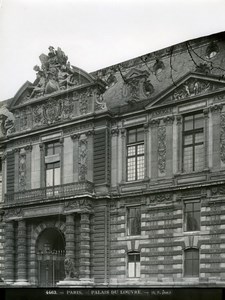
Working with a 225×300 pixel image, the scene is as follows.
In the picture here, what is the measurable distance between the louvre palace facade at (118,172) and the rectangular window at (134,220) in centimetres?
1

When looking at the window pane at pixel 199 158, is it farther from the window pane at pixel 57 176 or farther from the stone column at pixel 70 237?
the window pane at pixel 57 176

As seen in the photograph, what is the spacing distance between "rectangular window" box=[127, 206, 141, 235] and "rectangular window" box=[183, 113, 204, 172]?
86 cm

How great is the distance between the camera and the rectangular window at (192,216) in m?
6.09

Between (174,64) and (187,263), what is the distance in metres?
2.51

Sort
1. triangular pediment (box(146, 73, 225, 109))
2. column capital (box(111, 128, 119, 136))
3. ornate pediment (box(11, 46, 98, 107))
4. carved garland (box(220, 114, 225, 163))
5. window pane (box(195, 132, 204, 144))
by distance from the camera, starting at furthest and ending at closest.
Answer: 1. ornate pediment (box(11, 46, 98, 107))
2. column capital (box(111, 128, 119, 136))
3. window pane (box(195, 132, 204, 144))
4. triangular pediment (box(146, 73, 225, 109))
5. carved garland (box(220, 114, 225, 163))

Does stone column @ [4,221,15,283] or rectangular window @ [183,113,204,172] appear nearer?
rectangular window @ [183,113,204,172]

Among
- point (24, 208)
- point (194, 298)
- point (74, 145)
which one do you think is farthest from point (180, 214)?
point (24, 208)

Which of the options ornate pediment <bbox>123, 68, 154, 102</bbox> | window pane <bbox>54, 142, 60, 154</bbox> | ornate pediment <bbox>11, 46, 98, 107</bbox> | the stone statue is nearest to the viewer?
ornate pediment <bbox>123, 68, 154, 102</bbox>

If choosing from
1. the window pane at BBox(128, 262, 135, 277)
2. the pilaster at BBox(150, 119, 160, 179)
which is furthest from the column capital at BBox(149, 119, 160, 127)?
the window pane at BBox(128, 262, 135, 277)

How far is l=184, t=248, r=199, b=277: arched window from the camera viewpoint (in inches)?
236

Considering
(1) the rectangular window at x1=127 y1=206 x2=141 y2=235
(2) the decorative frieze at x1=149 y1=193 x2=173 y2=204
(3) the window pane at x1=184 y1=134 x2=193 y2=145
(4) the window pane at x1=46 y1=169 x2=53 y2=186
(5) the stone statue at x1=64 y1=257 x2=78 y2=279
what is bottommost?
(5) the stone statue at x1=64 y1=257 x2=78 y2=279

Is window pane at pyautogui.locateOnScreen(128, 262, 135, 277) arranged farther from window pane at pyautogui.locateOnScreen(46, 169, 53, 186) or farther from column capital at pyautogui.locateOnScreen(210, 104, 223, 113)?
column capital at pyautogui.locateOnScreen(210, 104, 223, 113)

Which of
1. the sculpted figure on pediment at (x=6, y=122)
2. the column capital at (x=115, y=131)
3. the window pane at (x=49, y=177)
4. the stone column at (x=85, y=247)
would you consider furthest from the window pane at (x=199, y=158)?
the sculpted figure on pediment at (x=6, y=122)

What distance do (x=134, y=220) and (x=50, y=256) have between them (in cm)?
139
